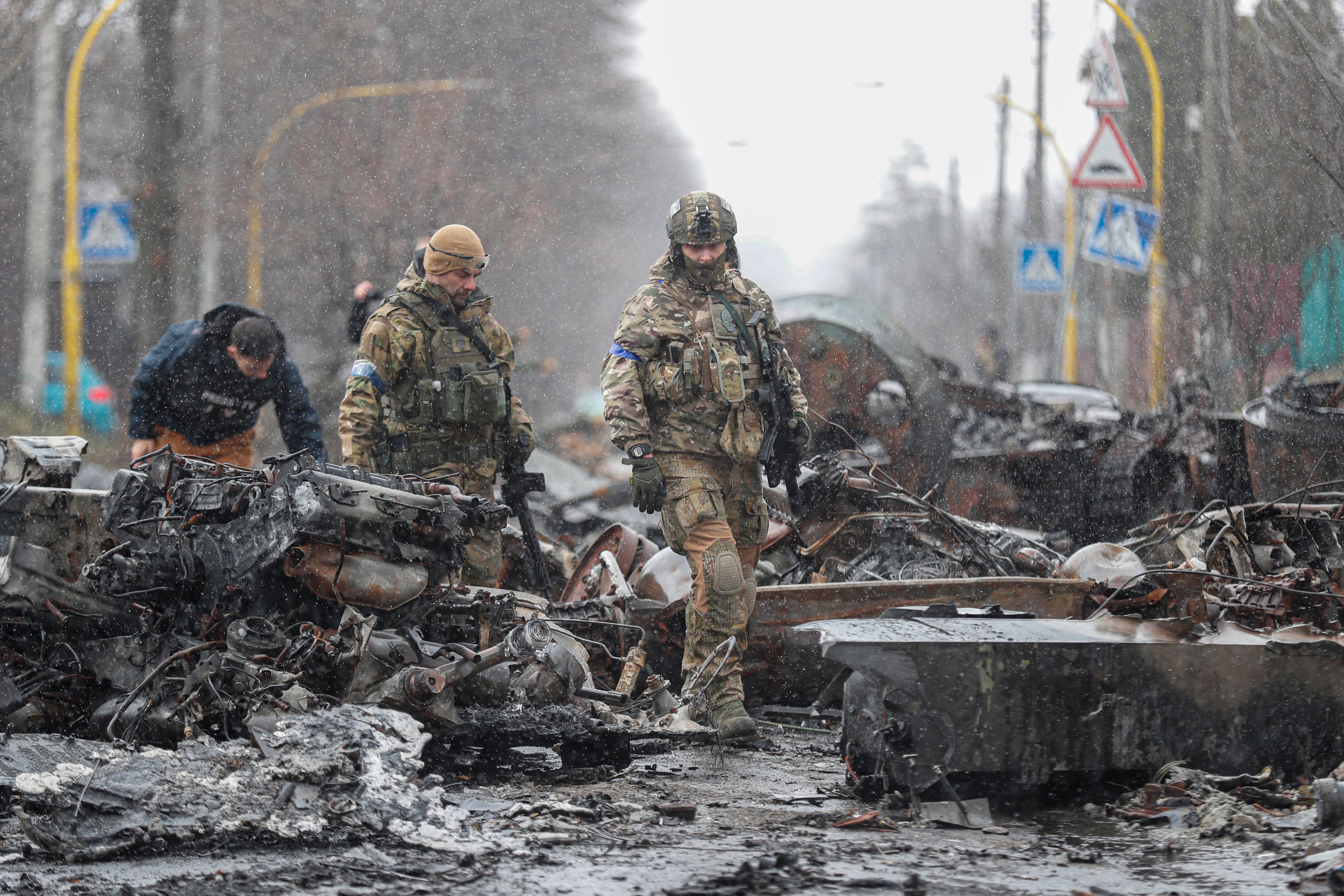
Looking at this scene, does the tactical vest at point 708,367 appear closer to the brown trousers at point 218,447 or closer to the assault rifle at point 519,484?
the assault rifle at point 519,484

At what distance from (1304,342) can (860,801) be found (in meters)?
A: 9.29

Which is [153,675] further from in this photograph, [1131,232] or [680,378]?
[1131,232]

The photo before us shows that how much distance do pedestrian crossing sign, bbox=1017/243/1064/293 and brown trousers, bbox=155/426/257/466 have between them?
16416mm

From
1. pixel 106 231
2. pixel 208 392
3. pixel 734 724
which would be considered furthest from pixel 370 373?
pixel 106 231

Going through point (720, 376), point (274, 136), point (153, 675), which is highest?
point (274, 136)

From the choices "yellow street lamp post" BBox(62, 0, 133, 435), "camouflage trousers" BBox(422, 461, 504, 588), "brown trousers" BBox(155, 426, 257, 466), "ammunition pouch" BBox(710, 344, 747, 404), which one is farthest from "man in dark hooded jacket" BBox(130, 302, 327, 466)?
"yellow street lamp post" BBox(62, 0, 133, 435)

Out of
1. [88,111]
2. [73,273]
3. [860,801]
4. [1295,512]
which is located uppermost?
[88,111]

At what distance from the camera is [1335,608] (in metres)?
4.77

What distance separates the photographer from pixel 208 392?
6.87 metres

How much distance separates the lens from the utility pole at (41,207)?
66.0ft

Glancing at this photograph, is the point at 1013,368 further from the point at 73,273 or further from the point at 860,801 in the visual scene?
the point at 860,801

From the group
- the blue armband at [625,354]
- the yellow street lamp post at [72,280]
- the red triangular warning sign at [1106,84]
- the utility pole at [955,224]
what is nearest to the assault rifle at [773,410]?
the blue armband at [625,354]

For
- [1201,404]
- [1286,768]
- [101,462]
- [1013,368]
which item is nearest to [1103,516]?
[1201,404]

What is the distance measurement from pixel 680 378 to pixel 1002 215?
42330 mm
